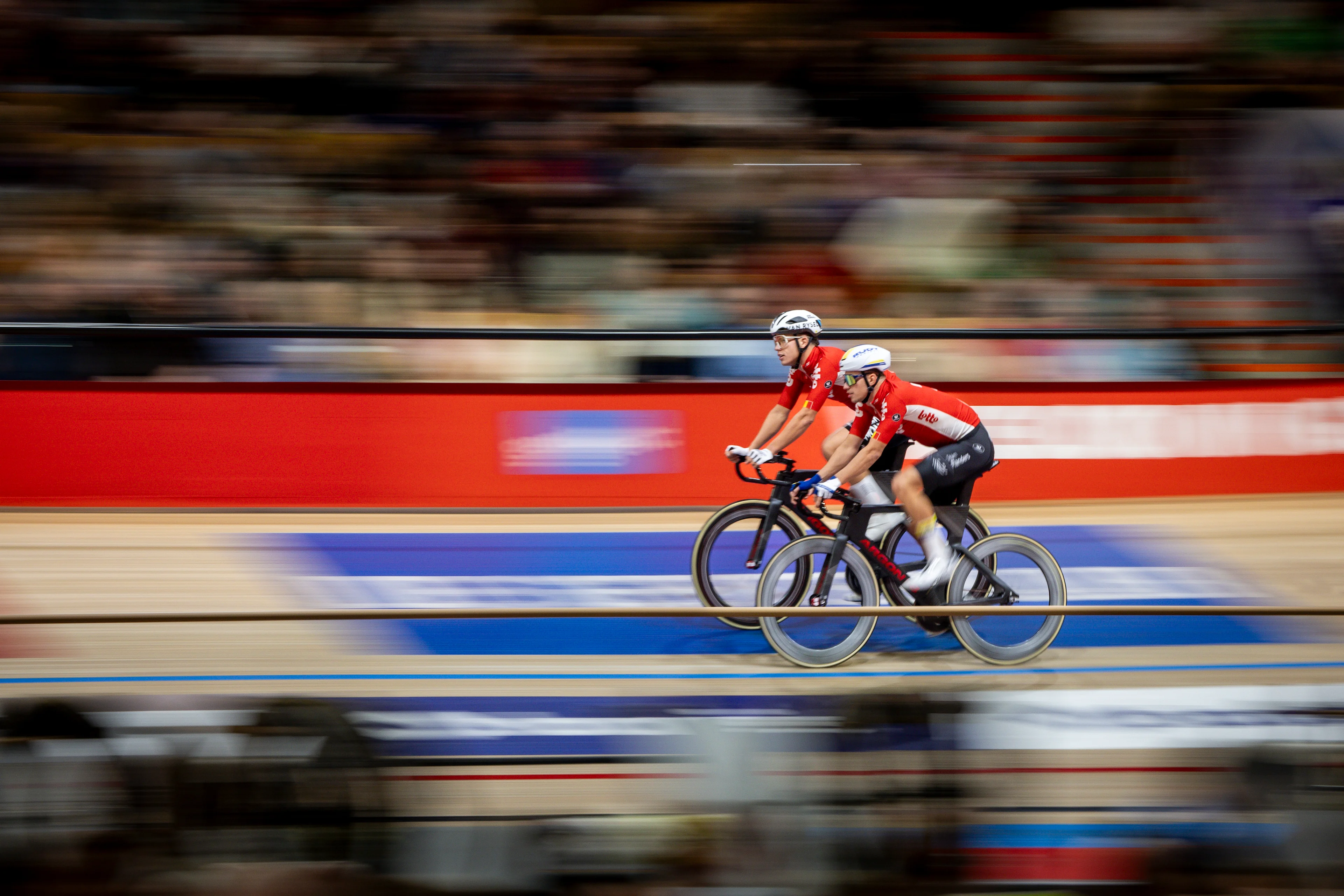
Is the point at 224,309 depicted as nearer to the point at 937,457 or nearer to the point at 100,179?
the point at 100,179

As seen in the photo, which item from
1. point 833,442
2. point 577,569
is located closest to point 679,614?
point 833,442

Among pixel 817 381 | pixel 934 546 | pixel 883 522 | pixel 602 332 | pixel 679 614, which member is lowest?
pixel 679 614

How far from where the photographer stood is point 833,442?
590 centimetres

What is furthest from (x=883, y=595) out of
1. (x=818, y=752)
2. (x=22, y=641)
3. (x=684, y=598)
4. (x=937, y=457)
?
(x=22, y=641)

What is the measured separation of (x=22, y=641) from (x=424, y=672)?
980 mm

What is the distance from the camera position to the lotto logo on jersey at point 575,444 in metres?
7.89

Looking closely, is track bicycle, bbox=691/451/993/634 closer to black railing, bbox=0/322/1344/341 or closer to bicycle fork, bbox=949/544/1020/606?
bicycle fork, bbox=949/544/1020/606

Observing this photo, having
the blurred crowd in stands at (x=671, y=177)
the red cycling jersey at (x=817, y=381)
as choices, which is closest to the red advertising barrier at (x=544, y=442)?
the blurred crowd in stands at (x=671, y=177)

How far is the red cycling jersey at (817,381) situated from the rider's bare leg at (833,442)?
0.16m

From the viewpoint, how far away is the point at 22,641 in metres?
3.01

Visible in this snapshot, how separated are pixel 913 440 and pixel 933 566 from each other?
2.07 feet

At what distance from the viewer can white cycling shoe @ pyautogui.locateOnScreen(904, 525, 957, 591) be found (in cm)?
529

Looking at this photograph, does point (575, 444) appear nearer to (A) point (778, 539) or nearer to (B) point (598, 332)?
(B) point (598, 332)

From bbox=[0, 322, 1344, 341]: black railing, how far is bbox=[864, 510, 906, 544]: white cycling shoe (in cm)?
291
